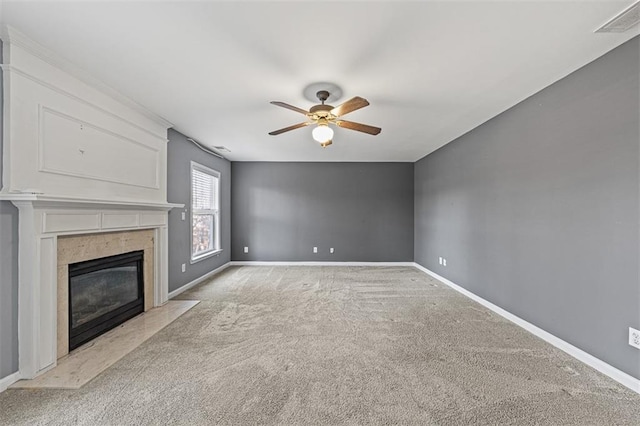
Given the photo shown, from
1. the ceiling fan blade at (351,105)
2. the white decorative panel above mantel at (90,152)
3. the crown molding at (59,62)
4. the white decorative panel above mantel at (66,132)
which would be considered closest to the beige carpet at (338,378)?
the white decorative panel above mantel at (66,132)

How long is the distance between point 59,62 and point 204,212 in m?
3.32

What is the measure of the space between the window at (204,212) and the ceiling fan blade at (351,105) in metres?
3.06

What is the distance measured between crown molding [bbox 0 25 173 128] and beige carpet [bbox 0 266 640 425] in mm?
2389

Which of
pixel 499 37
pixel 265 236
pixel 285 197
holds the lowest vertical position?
pixel 265 236

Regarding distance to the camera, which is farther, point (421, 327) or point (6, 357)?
point (421, 327)

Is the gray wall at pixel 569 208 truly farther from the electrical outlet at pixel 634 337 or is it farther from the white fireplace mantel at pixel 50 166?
the white fireplace mantel at pixel 50 166

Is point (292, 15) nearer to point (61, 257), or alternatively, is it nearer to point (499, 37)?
point (499, 37)

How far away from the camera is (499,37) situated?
186 cm

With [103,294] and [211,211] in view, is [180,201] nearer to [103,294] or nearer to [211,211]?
[211,211]

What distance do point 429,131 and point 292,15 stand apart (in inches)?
117

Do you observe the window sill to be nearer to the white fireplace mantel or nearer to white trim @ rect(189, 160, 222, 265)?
white trim @ rect(189, 160, 222, 265)

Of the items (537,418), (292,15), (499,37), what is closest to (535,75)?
(499,37)

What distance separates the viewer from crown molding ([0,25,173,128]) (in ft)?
6.13

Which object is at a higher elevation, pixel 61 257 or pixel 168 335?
pixel 61 257
